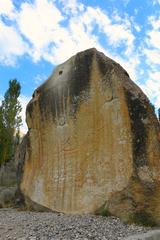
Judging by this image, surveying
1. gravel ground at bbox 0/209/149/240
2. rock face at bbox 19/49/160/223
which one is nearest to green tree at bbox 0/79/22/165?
rock face at bbox 19/49/160/223

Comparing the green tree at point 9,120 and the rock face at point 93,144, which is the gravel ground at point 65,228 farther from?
the green tree at point 9,120

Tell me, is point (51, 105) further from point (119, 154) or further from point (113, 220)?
point (113, 220)

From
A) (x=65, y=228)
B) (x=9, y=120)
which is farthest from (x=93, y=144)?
(x=9, y=120)

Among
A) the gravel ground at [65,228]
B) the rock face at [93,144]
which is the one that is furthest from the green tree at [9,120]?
the gravel ground at [65,228]

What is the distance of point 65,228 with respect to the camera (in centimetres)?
654

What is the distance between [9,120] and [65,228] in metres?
22.5

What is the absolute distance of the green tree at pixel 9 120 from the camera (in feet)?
84.2

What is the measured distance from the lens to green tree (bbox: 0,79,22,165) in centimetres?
2566

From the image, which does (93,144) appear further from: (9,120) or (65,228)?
(9,120)

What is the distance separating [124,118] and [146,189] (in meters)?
1.73

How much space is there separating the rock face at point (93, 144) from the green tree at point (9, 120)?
15.7 meters

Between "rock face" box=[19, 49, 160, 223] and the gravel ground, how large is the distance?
561 millimetres

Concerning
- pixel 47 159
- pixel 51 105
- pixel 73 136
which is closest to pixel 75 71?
pixel 51 105

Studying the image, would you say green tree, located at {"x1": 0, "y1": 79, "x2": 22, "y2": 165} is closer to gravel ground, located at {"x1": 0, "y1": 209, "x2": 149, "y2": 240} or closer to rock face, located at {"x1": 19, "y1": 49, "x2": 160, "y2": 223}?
rock face, located at {"x1": 19, "y1": 49, "x2": 160, "y2": 223}
